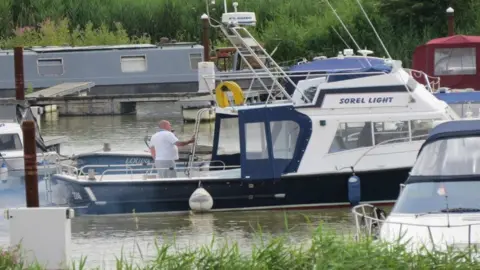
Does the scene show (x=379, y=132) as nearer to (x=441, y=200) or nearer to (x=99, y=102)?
(x=441, y=200)

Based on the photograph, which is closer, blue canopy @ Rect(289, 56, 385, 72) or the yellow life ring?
the yellow life ring

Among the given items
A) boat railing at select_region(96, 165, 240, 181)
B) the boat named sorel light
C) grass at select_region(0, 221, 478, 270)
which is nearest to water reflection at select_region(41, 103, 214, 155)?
boat railing at select_region(96, 165, 240, 181)

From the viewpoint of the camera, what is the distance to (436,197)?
15742 mm

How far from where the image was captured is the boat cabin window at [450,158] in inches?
640

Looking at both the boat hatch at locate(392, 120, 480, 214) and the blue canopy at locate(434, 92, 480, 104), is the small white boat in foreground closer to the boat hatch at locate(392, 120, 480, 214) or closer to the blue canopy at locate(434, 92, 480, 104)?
the boat hatch at locate(392, 120, 480, 214)

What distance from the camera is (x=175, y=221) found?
23500 mm

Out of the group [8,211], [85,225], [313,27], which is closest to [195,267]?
[8,211]

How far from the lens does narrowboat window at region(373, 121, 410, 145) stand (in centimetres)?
2352

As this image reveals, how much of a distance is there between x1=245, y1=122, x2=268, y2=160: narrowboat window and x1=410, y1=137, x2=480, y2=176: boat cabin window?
22.9 feet

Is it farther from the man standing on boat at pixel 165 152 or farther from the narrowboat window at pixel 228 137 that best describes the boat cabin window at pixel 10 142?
the narrowboat window at pixel 228 137

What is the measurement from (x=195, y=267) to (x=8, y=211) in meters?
2.77

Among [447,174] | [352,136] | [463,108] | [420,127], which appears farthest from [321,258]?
[463,108]

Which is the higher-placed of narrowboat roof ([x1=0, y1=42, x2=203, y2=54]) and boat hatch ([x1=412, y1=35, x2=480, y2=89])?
narrowboat roof ([x1=0, y1=42, x2=203, y2=54])

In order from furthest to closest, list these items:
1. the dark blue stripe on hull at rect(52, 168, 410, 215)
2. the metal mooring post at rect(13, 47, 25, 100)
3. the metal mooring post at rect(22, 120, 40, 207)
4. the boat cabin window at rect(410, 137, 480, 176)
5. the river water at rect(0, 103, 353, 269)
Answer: the metal mooring post at rect(13, 47, 25, 100), the dark blue stripe on hull at rect(52, 168, 410, 215), the metal mooring post at rect(22, 120, 40, 207), the river water at rect(0, 103, 353, 269), the boat cabin window at rect(410, 137, 480, 176)
